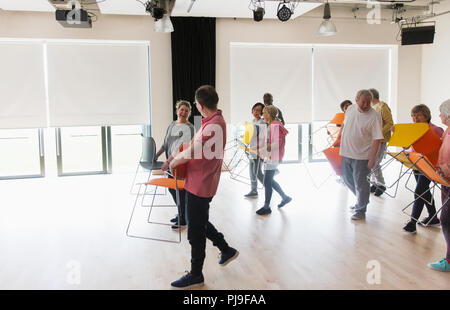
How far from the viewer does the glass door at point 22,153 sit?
25.8 ft

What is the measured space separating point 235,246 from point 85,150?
5.29 metres

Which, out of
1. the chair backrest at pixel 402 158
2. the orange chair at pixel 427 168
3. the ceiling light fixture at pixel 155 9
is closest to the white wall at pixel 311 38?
the ceiling light fixture at pixel 155 9

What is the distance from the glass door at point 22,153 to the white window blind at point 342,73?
5949mm

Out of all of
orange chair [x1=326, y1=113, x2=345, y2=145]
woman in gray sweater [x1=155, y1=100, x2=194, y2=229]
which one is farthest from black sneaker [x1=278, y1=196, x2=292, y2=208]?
orange chair [x1=326, y1=113, x2=345, y2=145]

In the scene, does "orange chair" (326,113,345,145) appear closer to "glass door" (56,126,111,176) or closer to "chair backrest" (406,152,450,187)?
"chair backrest" (406,152,450,187)

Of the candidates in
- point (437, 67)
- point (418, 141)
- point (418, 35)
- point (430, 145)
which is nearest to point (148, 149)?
point (418, 141)

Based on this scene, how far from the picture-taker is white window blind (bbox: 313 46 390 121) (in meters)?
8.94

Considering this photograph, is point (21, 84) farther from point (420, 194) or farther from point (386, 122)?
point (420, 194)

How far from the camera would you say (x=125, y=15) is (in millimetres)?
7699

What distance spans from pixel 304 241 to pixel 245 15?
5.18 m

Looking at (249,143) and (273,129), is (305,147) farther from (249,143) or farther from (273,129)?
(273,129)

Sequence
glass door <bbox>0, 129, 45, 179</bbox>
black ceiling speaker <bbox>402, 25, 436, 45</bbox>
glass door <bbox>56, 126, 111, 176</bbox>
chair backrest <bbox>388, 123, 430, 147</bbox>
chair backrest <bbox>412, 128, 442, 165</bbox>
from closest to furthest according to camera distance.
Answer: chair backrest <bbox>412, 128, 442, 165</bbox> → chair backrest <bbox>388, 123, 430, 147</bbox> → black ceiling speaker <bbox>402, 25, 436, 45</bbox> → glass door <bbox>0, 129, 45, 179</bbox> → glass door <bbox>56, 126, 111, 176</bbox>

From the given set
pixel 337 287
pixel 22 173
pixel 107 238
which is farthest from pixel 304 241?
pixel 22 173

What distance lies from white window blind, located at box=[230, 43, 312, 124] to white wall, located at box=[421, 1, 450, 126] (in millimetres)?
2716
